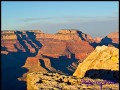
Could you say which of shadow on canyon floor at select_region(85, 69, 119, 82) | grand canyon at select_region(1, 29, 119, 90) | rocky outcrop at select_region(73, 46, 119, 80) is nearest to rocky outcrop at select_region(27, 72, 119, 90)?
grand canyon at select_region(1, 29, 119, 90)

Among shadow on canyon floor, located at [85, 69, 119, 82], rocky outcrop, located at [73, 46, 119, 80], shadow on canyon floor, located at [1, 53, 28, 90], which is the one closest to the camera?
shadow on canyon floor, located at [85, 69, 119, 82]

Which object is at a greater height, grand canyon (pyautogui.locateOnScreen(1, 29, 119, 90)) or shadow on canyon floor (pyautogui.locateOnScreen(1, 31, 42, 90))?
grand canyon (pyautogui.locateOnScreen(1, 29, 119, 90))

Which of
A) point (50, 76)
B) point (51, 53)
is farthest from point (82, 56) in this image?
point (50, 76)

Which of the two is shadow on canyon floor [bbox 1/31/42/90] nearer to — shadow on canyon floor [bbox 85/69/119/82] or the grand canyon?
the grand canyon

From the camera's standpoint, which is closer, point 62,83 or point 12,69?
point 62,83

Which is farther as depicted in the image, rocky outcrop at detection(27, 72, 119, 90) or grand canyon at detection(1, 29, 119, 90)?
grand canyon at detection(1, 29, 119, 90)

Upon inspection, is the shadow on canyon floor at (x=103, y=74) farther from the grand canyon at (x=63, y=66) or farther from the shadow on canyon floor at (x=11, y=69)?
the shadow on canyon floor at (x=11, y=69)

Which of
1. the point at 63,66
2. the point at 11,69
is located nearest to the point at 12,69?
the point at 11,69

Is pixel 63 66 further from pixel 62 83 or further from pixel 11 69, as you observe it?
pixel 62 83

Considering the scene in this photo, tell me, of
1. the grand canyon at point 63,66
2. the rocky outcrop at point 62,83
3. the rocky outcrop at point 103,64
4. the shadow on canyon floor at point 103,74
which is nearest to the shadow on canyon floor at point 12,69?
the grand canyon at point 63,66
